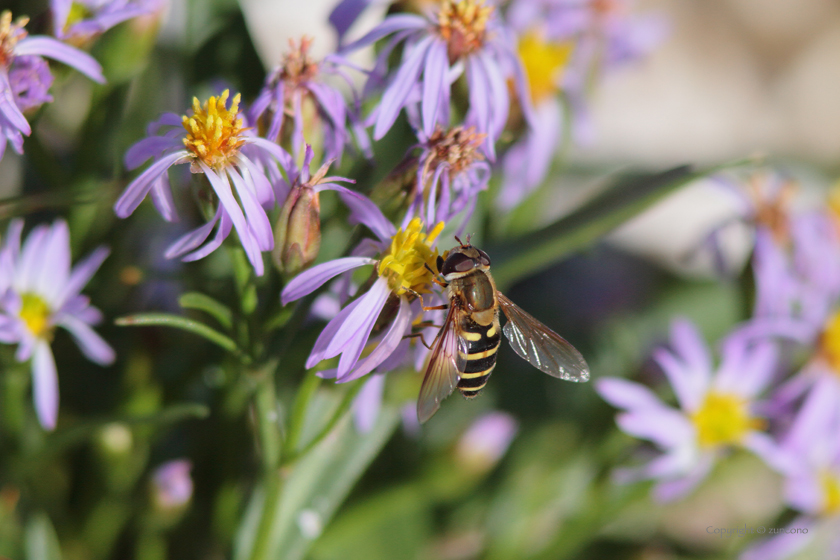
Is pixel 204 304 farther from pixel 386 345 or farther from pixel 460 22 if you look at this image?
pixel 460 22

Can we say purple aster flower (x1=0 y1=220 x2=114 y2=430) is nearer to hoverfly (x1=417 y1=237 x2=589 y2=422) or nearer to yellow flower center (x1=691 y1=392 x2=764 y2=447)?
hoverfly (x1=417 y1=237 x2=589 y2=422)

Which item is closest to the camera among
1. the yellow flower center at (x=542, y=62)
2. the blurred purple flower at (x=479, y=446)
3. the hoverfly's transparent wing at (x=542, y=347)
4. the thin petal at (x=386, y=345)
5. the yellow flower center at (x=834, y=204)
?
the thin petal at (x=386, y=345)

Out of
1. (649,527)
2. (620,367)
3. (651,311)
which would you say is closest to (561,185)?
(651,311)

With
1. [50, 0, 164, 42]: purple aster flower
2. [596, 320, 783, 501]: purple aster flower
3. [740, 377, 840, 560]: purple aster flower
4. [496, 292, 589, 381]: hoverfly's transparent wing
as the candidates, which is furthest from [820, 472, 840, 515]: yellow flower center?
[50, 0, 164, 42]: purple aster flower

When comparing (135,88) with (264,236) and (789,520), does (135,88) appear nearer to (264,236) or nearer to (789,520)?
(264,236)

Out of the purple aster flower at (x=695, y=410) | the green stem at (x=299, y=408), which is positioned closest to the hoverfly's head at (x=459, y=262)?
the green stem at (x=299, y=408)

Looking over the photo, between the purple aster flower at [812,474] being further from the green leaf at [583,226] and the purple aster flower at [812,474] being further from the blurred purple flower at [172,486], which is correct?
the blurred purple flower at [172,486]

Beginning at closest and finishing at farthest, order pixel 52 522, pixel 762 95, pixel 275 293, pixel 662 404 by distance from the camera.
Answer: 1. pixel 275 293
2. pixel 52 522
3. pixel 662 404
4. pixel 762 95
